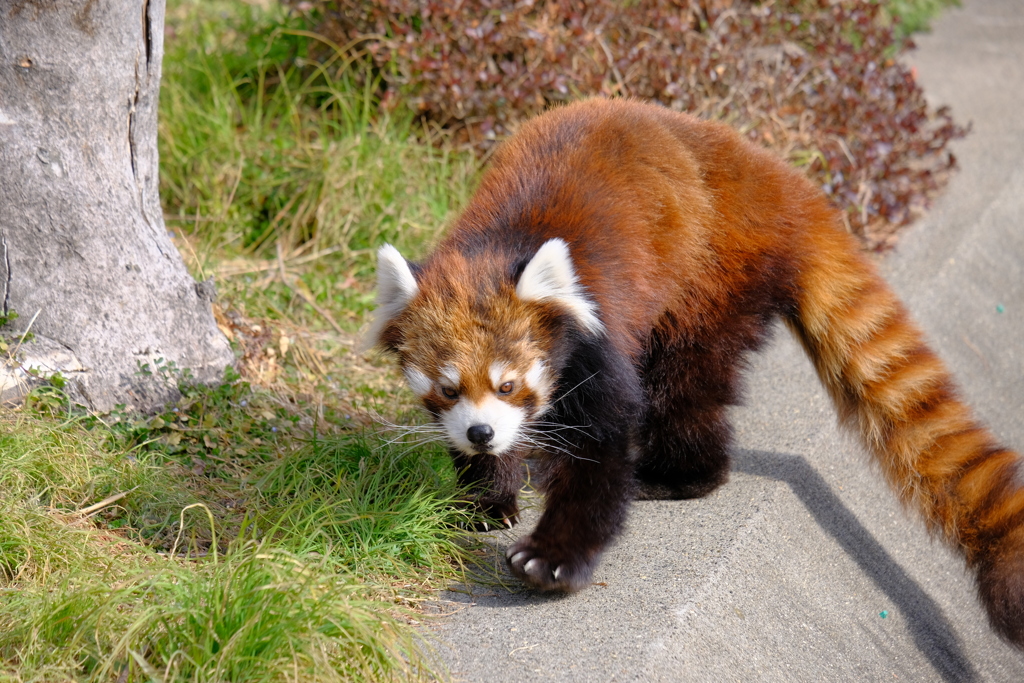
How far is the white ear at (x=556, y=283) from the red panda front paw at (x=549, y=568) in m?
0.72

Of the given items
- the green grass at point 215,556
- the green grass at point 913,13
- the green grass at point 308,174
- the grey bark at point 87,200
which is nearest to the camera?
the green grass at point 215,556

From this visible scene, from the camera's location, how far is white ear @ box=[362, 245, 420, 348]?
2.86 metres

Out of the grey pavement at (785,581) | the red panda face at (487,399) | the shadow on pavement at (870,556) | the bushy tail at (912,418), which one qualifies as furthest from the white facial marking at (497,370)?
the shadow on pavement at (870,556)

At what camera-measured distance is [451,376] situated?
9.09 feet

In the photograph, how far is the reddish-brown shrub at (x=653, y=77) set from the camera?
5137 mm

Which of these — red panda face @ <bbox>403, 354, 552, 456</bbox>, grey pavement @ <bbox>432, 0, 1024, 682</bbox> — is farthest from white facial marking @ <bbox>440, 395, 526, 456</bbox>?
grey pavement @ <bbox>432, 0, 1024, 682</bbox>

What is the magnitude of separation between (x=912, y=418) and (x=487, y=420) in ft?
5.23

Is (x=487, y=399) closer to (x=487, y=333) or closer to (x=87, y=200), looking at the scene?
(x=487, y=333)

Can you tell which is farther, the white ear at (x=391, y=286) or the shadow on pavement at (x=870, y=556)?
the shadow on pavement at (x=870, y=556)

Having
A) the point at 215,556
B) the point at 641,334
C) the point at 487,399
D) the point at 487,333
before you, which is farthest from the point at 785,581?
the point at 215,556

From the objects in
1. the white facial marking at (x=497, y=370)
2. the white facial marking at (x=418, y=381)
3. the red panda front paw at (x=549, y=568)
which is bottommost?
the red panda front paw at (x=549, y=568)

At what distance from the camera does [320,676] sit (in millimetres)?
2197

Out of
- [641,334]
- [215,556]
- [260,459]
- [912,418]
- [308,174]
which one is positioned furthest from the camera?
[308,174]

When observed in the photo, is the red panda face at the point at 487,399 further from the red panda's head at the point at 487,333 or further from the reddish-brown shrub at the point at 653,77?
the reddish-brown shrub at the point at 653,77
